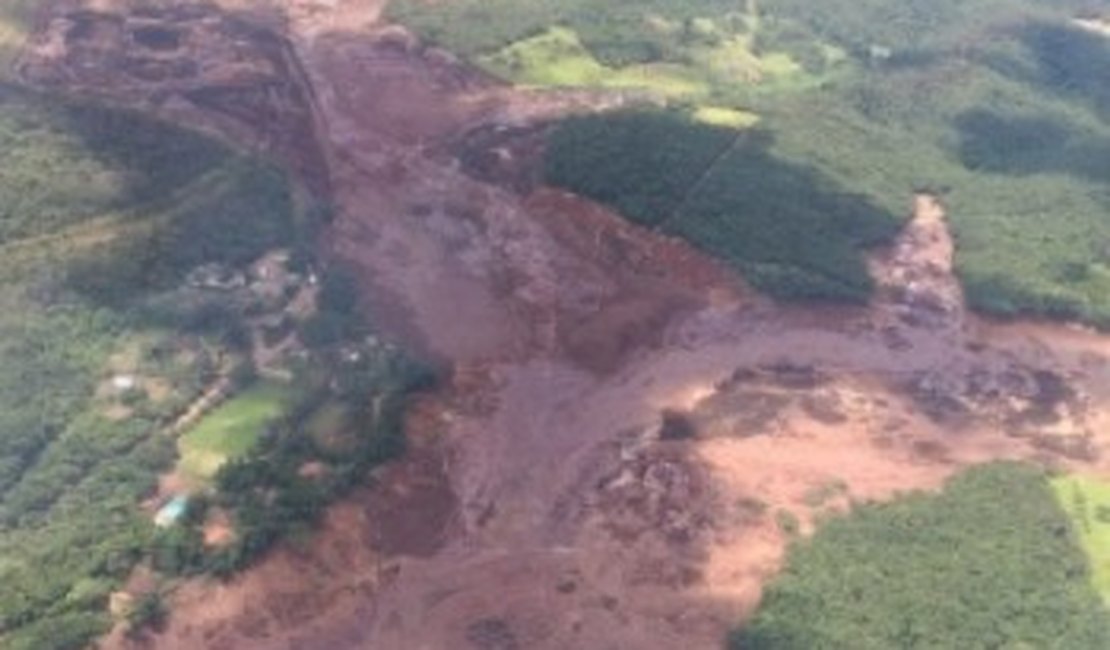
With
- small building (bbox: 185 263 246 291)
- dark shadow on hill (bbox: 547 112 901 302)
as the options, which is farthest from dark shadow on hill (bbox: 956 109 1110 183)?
small building (bbox: 185 263 246 291)

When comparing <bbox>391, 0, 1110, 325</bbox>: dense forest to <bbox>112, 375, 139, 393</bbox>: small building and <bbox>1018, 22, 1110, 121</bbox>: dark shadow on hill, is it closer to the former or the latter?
<bbox>1018, 22, 1110, 121</bbox>: dark shadow on hill

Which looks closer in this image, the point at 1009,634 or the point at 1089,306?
the point at 1009,634

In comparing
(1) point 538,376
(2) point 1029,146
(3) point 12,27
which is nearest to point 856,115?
(2) point 1029,146

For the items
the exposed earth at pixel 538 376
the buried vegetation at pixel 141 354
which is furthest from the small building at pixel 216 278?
the exposed earth at pixel 538 376

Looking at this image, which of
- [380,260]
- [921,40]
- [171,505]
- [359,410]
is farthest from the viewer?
[921,40]

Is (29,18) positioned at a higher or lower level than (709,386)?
higher

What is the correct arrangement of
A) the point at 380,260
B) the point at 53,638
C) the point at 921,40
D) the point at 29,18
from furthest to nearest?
the point at 921,40 → the point at 29,18 → the point at 380,260 → the point at 53,638

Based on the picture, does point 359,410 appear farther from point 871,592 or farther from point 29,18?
point 29,18

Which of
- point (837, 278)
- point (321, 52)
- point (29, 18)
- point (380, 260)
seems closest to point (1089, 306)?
point (837, 278)
